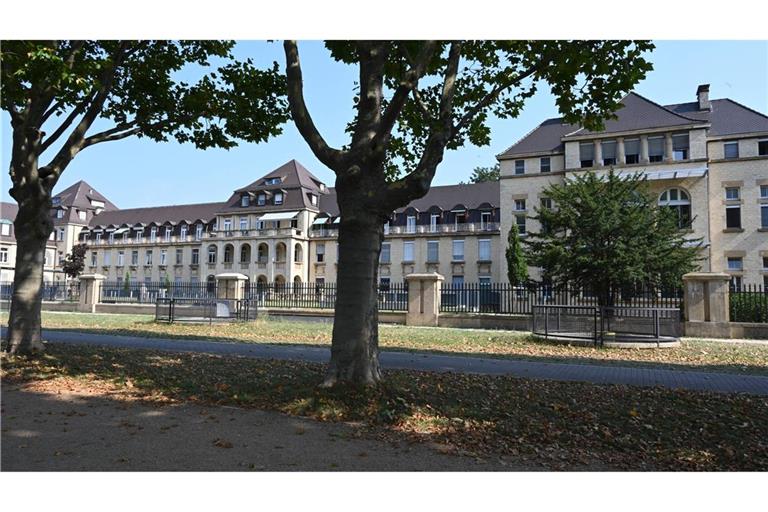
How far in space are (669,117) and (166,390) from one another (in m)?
43.9

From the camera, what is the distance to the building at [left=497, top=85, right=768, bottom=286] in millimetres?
39094

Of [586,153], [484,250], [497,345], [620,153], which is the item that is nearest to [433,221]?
[484,250]

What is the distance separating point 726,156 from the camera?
1585 inches

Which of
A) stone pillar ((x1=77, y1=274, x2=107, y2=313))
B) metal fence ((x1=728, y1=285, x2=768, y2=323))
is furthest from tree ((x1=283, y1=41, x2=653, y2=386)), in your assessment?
stone pillar ((x1=77, y1=274, x2=107, y2=313))

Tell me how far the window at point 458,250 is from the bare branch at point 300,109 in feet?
165

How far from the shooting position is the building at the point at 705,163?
1539 inches

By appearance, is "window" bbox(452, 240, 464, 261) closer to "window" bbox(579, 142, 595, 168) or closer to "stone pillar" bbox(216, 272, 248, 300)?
"window" bbox(579, 142, 595, 168)

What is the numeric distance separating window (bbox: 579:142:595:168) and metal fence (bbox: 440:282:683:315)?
23.4 meters

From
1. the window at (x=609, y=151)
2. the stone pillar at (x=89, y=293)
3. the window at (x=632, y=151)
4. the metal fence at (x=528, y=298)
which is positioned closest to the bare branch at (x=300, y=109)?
the metal fence at (x=528, y=298)

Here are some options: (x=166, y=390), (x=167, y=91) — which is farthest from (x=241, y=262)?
(x=166, y=390)

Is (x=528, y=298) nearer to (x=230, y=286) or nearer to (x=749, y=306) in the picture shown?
(x=749, y=306)

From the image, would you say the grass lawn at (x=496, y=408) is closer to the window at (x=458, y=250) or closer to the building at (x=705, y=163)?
A: the building at (x=705, y=163)

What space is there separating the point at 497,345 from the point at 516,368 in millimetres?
4453

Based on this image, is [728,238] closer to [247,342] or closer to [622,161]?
[622,161]
